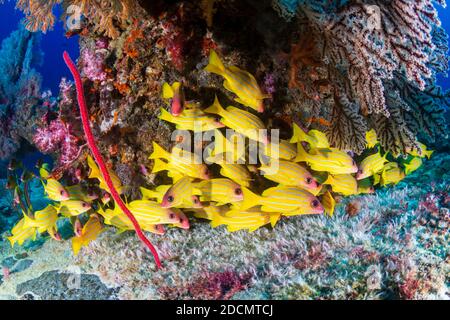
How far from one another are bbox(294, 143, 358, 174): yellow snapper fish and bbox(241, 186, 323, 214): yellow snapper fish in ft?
1.59

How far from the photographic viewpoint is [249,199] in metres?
3.51

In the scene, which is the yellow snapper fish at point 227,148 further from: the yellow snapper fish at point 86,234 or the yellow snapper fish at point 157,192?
the yellow snapper fish at point 86,234

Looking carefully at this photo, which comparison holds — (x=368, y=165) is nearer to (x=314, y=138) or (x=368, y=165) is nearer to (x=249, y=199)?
(x=314, y=138)

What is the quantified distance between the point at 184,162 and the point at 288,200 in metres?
1.28

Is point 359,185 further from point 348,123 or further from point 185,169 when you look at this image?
point 185,169

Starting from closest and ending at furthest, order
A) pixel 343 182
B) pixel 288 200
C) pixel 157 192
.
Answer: pixel 288 200
pixel 343 182
pixel 157 192

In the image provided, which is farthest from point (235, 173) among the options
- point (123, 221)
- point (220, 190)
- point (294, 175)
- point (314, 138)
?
point (123, 221)

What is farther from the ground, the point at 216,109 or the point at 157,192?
the point at 216,109

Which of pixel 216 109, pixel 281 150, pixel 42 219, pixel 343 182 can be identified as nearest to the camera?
pixel 216 109

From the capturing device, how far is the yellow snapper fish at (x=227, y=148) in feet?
12.4

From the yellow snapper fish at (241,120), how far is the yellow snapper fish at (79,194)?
8.33 ft

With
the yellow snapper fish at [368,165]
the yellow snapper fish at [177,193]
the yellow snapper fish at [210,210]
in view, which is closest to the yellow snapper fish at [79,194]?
the yellow snapper fish at [210,210]

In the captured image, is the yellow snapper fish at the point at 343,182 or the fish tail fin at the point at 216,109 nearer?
the fish tail fin at the point at 216,109

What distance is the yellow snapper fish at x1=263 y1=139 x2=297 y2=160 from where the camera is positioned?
3.72 meters
